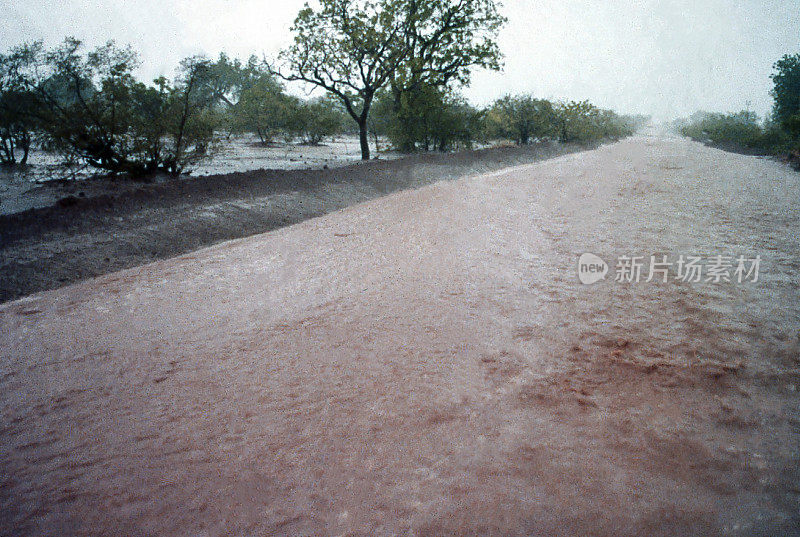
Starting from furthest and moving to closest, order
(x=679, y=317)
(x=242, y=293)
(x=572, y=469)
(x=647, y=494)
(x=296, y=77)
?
(x=296, y=77) < (x=242, y=293) < (x=679, y=317) < (x=572, y=469) < (x=647, y=494)

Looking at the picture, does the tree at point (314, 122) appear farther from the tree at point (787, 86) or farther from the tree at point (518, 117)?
the tree at point (787, 86)

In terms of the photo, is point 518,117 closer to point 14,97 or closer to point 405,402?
point 14,97

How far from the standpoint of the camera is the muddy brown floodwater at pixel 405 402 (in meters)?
1.56

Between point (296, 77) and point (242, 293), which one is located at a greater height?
point (296, 77)

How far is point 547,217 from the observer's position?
6.90 m

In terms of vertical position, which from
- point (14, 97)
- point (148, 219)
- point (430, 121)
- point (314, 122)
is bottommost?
point (148, 219)

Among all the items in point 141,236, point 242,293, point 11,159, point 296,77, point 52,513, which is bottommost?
point 52,513

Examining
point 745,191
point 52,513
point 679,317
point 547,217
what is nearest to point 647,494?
point 679,317

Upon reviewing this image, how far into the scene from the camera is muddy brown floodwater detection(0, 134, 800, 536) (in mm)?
1563

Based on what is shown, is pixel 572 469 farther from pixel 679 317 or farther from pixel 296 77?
pixel 296 77

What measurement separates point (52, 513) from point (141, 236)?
485 cm

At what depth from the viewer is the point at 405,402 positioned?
7.24 feet

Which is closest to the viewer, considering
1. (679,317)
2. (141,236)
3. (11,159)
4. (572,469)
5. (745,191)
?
(572,469)

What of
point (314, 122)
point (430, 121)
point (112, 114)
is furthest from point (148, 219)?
point (314, 122)
